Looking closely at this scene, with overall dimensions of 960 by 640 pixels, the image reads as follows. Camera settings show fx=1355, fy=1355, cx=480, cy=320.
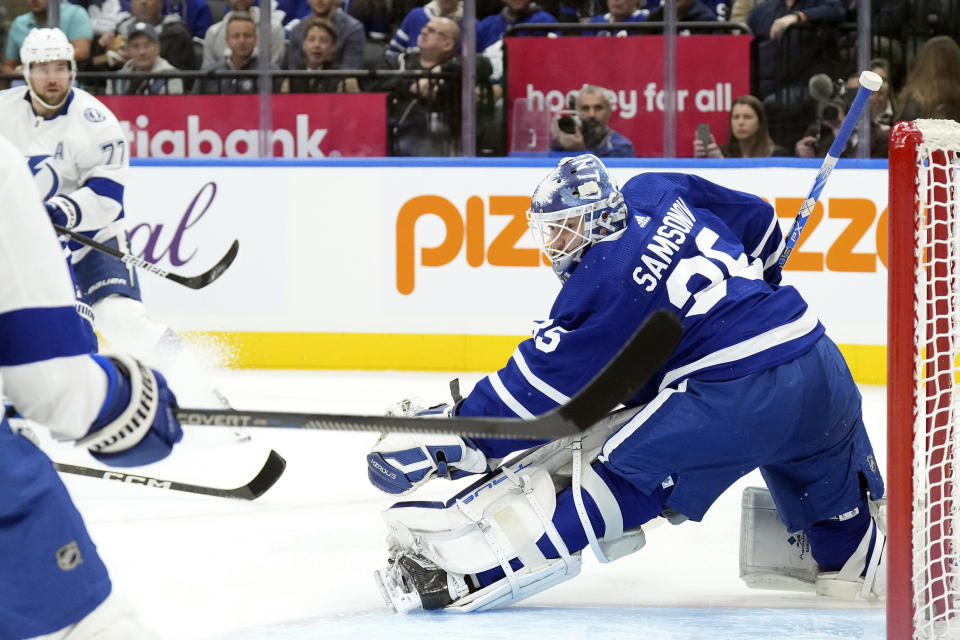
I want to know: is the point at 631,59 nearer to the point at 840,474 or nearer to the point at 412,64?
the point at 412,64

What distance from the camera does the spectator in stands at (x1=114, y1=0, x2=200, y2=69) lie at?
5566mm

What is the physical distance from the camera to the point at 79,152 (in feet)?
13.2

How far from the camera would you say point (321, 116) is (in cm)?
551

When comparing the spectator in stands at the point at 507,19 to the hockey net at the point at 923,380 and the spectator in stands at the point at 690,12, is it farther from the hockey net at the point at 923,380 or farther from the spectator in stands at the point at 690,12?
the hockey net at the point at 923,380

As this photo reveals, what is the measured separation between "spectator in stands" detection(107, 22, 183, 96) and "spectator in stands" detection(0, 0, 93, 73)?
18 cm

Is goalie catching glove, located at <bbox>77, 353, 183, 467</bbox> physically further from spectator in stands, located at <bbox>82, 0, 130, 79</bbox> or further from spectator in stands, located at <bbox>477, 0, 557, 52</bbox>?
spectator in stands, located at <bbox>82, 0, 130, 79</bbox>

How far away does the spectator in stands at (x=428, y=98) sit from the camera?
533 centimetres

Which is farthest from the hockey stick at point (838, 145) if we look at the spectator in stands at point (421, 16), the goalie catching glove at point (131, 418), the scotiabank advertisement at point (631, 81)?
the spectator in stands at point (421, 16)

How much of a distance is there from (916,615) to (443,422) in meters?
0.91

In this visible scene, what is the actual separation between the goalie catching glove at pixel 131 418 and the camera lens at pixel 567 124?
3.95m

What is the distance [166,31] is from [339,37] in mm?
734

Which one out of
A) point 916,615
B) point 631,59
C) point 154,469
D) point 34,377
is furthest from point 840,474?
point 631,59

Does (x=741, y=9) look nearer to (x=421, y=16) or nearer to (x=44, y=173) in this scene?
(x=421, y=16)

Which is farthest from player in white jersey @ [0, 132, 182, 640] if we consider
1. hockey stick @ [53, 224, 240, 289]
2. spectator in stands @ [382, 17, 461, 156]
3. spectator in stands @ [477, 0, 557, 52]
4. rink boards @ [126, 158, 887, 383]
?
spectator in stands @ [477, 0, 557, 52]
